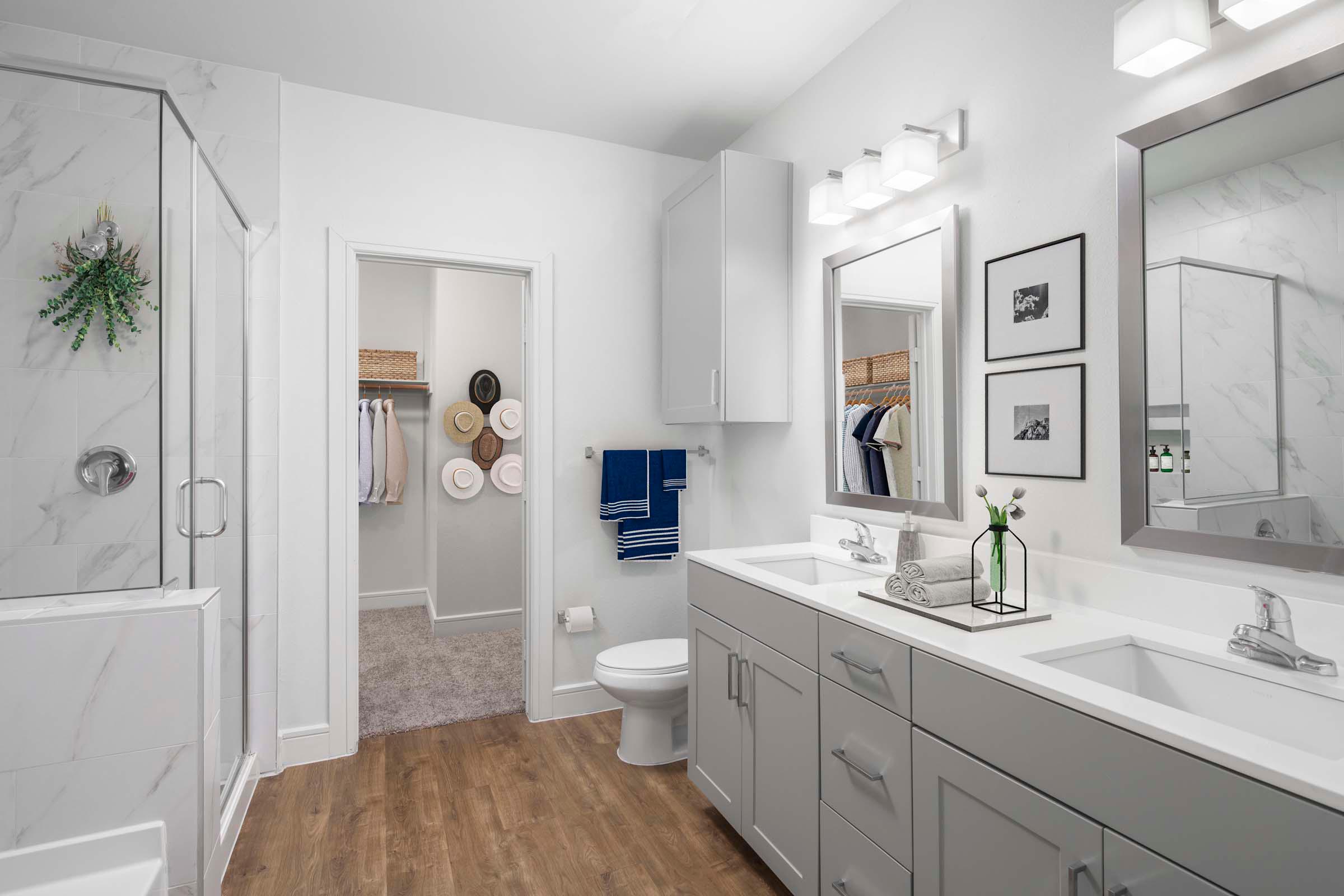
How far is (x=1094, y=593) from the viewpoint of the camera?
1.57 m

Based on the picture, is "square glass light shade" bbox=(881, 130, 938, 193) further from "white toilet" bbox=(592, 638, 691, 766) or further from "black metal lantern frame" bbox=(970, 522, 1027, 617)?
"white toilet" bbox=(592, 638, 691, 766)

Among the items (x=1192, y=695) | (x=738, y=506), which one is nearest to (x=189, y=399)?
(x=738, y=506)

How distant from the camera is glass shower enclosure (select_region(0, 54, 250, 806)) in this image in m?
1.60

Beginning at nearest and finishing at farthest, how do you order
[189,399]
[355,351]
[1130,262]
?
1. [1130,262]
2. [189,399]
3. [355,351]

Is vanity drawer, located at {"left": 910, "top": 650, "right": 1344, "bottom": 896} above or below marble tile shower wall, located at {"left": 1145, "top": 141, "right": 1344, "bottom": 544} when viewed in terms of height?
below

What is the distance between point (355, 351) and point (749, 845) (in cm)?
233

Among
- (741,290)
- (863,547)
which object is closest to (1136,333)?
(863,547)

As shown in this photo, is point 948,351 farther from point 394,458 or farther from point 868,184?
point 394,458

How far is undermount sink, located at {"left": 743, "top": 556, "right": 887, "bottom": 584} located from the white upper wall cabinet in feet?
1.99

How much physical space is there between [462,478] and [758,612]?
2962 millimetres

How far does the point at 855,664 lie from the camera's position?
5.06ft

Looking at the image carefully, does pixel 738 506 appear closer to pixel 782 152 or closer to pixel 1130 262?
pixel 782 152

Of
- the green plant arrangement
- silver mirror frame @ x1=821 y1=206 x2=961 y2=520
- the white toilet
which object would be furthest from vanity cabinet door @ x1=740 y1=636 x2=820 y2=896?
the green plant arrangement

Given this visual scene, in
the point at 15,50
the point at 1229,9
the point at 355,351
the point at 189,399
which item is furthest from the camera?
the point at 355,351
